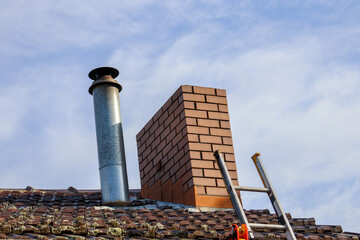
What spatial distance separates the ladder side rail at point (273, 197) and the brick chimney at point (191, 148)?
6.41 feet

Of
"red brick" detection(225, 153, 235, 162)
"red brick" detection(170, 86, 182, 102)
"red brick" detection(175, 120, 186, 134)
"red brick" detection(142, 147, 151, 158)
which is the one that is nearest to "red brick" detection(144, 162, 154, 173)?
"red brick" detection(142, 147, 151, 158)

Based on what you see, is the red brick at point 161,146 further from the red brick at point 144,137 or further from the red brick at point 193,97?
the red brick at point 193,97

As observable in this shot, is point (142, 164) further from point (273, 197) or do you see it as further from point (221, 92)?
point (273, 197)

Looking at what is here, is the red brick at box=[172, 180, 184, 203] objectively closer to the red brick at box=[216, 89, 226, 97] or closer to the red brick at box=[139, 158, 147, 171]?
the red brick at box=[139, 158, 147, 171]

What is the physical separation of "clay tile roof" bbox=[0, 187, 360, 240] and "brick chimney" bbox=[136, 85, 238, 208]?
0.20m

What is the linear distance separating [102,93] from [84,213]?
2.29 meters

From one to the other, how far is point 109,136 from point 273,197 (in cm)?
332

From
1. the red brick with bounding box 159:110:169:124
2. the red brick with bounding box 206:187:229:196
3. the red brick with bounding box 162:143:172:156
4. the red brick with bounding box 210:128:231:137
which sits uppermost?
the red brick with bounding box 159:110:169:124

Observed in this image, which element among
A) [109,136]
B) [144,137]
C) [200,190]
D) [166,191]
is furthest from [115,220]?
[144,137]

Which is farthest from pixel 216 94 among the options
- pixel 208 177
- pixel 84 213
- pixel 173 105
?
pixel 84 213

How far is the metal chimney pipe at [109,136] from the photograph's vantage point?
7.64 m

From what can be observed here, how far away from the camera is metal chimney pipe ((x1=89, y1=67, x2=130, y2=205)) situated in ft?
25.1

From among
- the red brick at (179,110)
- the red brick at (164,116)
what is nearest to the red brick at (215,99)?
the red brick at (179,110)

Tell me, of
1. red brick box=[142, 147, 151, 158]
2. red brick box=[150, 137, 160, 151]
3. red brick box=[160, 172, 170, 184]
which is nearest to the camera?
red brick box=[160, 172, 170, 184]
